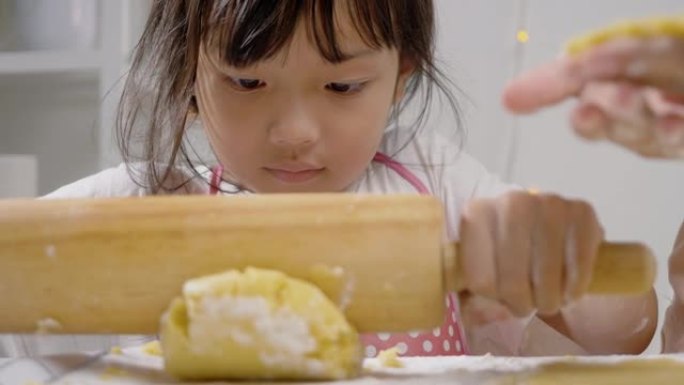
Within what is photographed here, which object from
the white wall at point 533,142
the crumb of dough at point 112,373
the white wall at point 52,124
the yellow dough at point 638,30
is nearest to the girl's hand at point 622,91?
the yellow dough at point 638,30

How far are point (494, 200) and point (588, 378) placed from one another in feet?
0.32

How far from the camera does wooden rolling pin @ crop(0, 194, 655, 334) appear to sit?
43cm

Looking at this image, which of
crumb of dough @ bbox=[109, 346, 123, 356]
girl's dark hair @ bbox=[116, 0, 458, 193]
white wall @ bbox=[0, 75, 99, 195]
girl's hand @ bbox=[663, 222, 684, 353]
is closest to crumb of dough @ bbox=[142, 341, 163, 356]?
crumb of dough @ bbox=[109, 346, 123, 356]

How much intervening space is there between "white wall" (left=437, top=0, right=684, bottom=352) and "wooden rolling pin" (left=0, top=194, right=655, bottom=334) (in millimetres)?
360

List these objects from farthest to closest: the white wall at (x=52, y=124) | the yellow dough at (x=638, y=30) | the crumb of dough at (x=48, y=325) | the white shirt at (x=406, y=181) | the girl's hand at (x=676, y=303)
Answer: the white wall at (x=52, y=124) → the white shirt at (x=406, y=181) → the girl's hand at (x=676, y=303) → the crumb of dough at (x=48, y=325) → the yellow dough at (x=638, y=30)

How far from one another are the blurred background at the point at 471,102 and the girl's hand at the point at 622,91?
2 centimetres

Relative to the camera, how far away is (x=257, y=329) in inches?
16.5

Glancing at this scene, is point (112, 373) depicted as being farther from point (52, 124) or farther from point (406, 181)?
point (52, 124)

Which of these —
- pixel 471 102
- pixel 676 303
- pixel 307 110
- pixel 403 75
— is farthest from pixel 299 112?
pixel 471 102

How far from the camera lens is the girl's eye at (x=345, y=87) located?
0.67 meters

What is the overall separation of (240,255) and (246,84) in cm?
27

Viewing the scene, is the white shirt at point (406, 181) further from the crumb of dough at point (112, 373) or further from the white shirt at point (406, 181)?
the crumb of dough at point (112, 373)

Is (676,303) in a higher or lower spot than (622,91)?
lower

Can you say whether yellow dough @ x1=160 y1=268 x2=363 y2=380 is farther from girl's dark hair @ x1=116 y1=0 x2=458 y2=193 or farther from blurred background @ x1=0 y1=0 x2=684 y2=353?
girl's dark hair @ x1=116 y1=0 x2=458 y2=193
